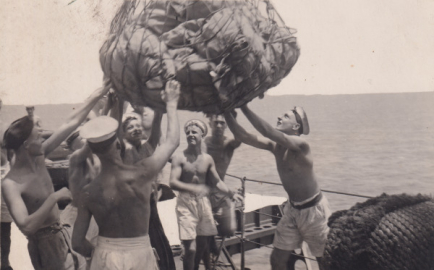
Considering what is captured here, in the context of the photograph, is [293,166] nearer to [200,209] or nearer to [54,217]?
[200,209]

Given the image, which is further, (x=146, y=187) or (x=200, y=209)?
(x=200, y=209)

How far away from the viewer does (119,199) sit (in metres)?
3.51

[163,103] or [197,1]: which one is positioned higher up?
[197,1]

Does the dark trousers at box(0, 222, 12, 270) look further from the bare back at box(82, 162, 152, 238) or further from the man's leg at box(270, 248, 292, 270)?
the man's leg at box(270, 248, 292, 270)

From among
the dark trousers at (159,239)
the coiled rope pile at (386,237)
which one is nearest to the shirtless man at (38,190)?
the dark trousers at (159,239)

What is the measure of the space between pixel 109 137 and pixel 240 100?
90 centimetres

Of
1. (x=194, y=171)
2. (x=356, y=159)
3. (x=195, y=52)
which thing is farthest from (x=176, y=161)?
(x=356, y=159)

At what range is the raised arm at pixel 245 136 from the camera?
4676 mm

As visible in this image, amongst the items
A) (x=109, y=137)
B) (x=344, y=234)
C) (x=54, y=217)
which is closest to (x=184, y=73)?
(x=109, y=137)

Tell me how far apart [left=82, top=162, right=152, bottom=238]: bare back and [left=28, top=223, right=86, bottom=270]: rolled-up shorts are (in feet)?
2.05

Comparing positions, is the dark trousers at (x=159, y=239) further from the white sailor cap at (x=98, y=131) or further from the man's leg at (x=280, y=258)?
the white sailor cap at (x=98, y=131)

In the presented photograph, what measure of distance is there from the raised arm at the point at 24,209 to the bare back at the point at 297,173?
2.13 metres

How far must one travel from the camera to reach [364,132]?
40.9m

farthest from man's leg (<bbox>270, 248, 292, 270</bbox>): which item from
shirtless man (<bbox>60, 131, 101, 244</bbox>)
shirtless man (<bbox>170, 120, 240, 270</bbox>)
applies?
shirtless man (<bbox>60, 131, 101, 244</bbox>)
